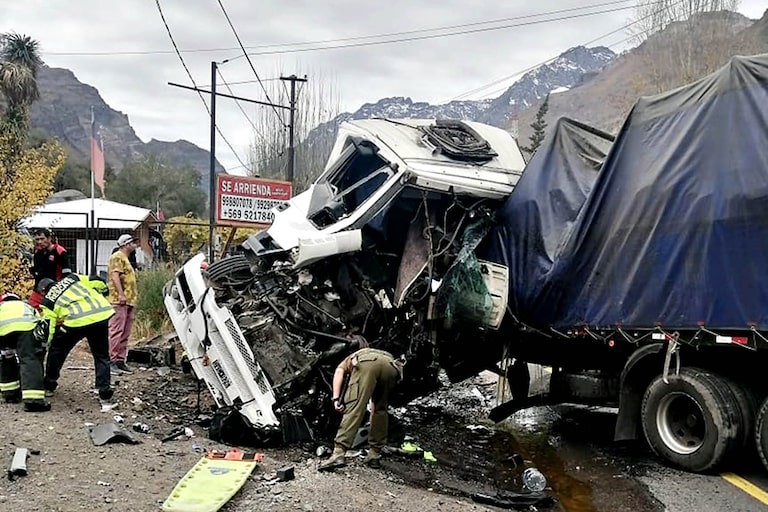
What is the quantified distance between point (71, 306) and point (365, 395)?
8.98 feet

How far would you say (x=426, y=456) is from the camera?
6004 mm

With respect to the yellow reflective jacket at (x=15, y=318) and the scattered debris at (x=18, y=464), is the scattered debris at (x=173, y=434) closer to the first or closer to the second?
the scattered debris at (x=18, y=464)

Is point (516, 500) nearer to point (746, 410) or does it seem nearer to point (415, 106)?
point (746, 410)

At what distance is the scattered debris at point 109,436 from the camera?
17.1ft

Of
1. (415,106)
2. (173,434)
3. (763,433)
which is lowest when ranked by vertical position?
(173,434)

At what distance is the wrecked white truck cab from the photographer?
6.06 metres

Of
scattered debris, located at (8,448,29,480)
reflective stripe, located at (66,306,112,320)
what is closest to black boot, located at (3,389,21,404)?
reflective stripe, located at (66,306,112,320)

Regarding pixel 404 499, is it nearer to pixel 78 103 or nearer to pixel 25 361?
pixel 25 361

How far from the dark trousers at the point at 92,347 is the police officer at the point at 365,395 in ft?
7.58

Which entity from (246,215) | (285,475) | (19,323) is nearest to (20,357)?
(19,323)

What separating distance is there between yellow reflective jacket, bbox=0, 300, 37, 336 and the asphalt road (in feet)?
14.3

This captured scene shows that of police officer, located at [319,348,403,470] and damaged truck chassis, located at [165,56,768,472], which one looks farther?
police officer, located at [319,348,403,470]

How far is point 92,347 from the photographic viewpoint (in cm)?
657

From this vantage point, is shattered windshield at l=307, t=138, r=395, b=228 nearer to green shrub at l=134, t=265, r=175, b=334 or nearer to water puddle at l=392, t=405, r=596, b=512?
water puddle at l=392, t=405, r=596, b=512
